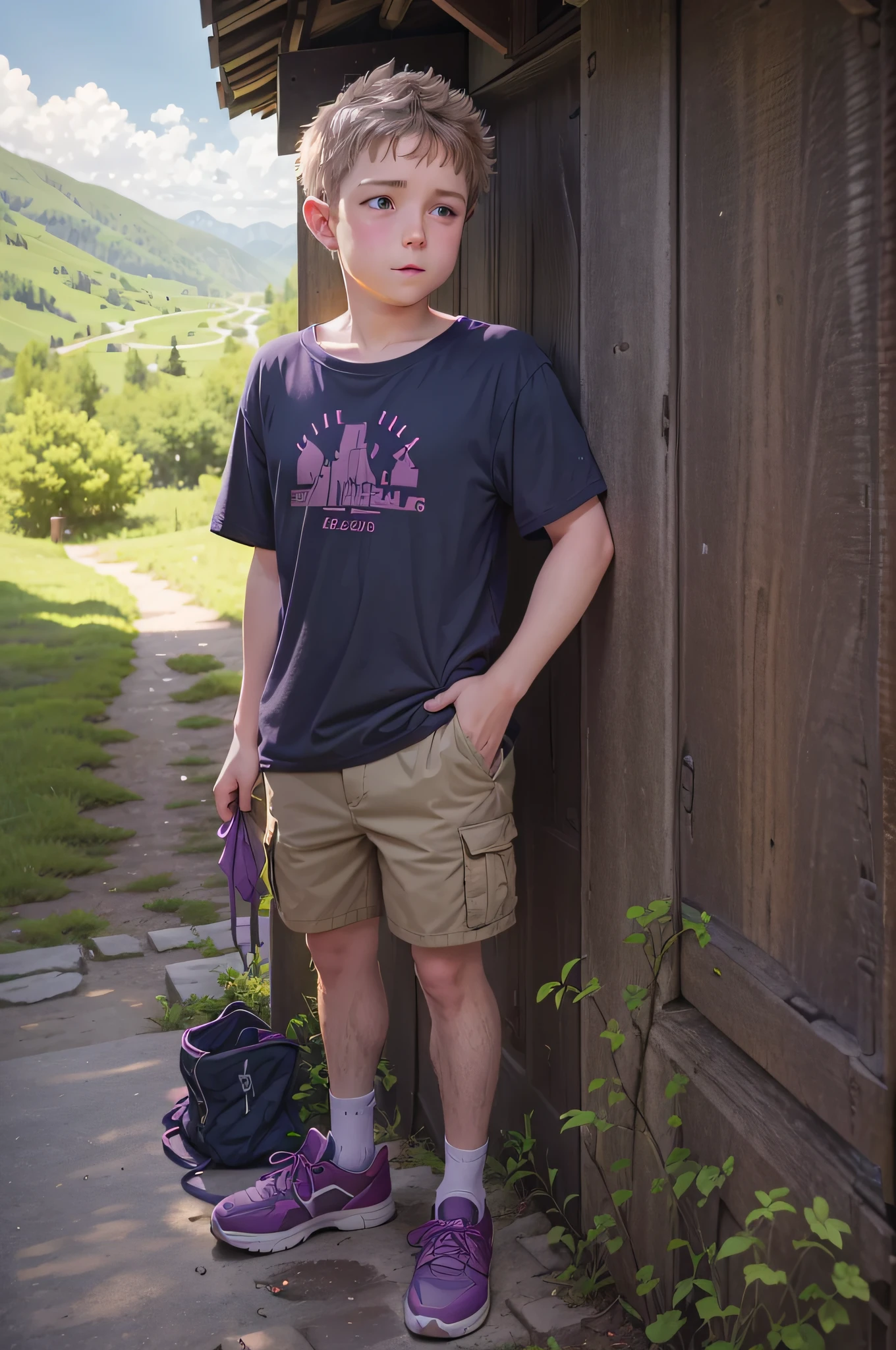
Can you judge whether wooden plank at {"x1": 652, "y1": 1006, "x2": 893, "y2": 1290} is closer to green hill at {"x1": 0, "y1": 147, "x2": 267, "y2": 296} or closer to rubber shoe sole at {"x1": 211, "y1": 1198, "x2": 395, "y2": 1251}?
rubber shoe sole at {"x1": 211, "y1": 1198, "x2": 395, "y2": 1251}

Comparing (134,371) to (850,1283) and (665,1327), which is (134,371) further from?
(850,1283)

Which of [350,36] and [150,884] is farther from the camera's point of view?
[150,884]

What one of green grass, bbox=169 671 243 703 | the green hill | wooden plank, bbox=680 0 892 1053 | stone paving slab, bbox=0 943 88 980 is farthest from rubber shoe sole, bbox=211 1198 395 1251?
the green hill

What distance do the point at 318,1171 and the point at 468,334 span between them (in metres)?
1.52

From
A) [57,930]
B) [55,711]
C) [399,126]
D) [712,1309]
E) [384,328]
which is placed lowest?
[57,930]

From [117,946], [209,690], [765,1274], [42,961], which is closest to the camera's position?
[765,1274]

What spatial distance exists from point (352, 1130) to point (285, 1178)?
154 millimetres

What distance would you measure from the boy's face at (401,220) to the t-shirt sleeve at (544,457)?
0.25 m

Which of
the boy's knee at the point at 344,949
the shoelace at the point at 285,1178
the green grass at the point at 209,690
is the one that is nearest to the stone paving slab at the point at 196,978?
the shoelace at the point at 285,1178

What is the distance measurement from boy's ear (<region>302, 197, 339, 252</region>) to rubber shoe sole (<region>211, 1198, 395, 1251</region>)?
5.64 feet

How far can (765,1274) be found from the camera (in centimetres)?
124

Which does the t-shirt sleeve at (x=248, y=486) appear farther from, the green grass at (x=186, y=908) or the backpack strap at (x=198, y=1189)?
the green grass at (x=186, y=908)

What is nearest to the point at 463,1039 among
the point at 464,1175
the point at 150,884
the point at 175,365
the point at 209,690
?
the point at 464,1175

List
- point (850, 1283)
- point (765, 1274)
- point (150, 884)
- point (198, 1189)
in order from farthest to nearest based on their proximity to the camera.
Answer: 1. point (150, 884)
2. point (198, 1189)
3. point (765, 1274)
4. point (850, 1283)
